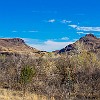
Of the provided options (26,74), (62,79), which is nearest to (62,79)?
(62,79)

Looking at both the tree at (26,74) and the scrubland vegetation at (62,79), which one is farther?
the scrubland vegetation at (62,79)

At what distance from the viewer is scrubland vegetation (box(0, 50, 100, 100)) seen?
93.2 ft

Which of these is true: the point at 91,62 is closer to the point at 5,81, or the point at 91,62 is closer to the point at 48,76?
the point at 48,76

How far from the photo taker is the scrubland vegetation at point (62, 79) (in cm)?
2842

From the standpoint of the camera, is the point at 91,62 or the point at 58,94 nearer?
the point at 58,94

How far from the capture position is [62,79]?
3841 cm

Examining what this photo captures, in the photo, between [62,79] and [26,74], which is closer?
[26,74]

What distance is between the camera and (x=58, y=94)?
90.3 feet

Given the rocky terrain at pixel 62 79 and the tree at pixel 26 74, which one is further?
the rocky terrain at pixel 62 79

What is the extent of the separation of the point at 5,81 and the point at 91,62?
12.1m

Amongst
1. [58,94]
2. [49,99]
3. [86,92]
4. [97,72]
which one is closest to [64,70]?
[97,72]

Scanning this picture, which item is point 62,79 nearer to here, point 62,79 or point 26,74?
point 62,79

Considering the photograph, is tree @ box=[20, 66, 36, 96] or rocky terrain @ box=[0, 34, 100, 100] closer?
tree @ box=[20, 66, 36, 96]

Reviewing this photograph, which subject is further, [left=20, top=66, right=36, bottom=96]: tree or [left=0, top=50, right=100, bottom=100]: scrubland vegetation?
[left=0, top=50, right=100, bottom=100]: scrubland vegetation
